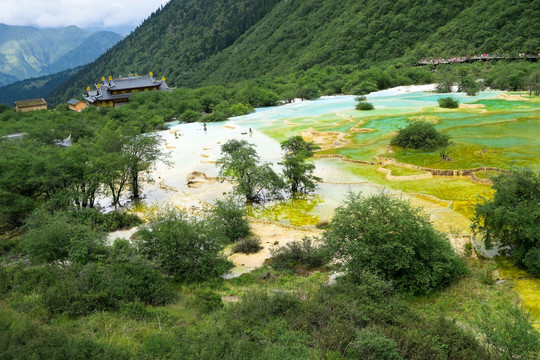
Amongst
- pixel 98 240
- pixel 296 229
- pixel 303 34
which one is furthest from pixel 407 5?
pixel 98 240

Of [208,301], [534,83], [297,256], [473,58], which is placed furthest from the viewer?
[473,58]

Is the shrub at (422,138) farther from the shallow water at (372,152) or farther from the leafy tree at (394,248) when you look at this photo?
the leafy tree at (394,248)

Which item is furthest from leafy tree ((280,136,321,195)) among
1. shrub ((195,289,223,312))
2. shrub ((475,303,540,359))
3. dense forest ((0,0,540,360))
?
shrub ((475,303,540,359))

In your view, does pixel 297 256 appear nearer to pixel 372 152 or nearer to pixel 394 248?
pixel 394 248

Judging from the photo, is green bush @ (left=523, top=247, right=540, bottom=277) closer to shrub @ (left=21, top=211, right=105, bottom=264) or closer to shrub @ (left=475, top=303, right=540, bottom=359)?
shrub @ (left=475, top=303, right=540, bottom=359)

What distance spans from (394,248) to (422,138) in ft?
69.3

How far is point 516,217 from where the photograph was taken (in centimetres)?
1248

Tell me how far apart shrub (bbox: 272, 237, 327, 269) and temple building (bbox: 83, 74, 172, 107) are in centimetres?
5488

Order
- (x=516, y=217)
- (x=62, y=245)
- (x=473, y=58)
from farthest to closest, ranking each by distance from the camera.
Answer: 1. (x=473, y=58)
2. (x=62, y=245)
3. (x=516, y=217)

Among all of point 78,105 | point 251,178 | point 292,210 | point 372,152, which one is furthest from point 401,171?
point 78,105

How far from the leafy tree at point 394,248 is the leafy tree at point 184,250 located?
4.38 metres

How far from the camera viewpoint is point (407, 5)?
102 m

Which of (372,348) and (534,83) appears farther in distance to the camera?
(534,83)

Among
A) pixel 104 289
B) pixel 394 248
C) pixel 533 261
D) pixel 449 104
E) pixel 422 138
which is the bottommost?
pixel 533 261
